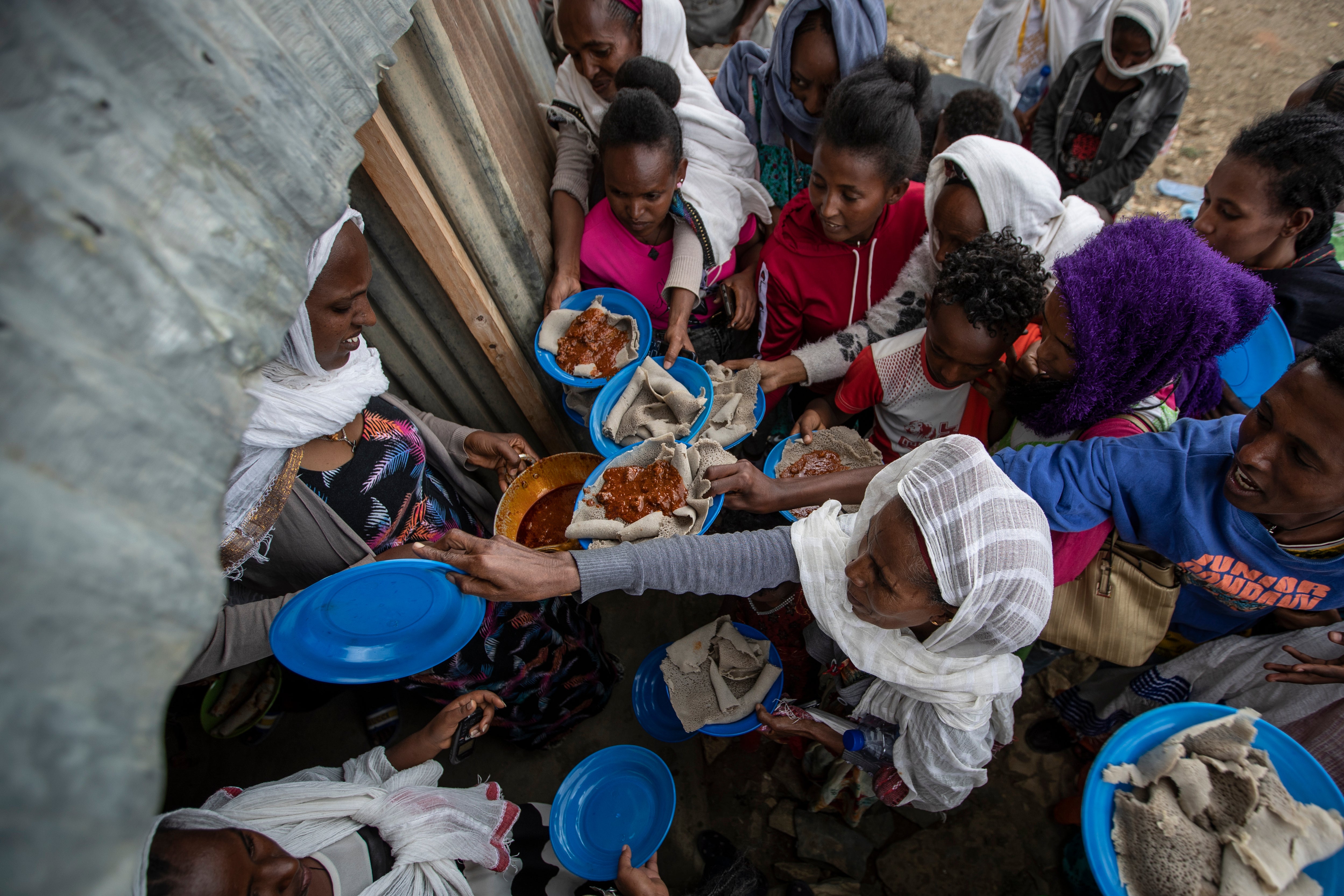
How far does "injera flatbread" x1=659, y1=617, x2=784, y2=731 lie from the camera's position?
2.46 meters

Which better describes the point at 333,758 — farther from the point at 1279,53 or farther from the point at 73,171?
the point at 1279,53

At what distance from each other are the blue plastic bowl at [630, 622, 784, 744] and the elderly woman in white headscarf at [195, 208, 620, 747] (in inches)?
17.5

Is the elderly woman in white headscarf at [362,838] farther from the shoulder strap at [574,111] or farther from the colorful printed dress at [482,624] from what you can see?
the shoulder strap at [574,111]

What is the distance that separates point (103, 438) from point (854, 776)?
9.69 ft

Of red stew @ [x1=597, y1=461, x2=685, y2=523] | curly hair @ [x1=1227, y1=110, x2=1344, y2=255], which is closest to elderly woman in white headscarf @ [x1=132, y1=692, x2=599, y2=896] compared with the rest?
red stew @ [x1=597, y1=461, x2=685, y2=523]

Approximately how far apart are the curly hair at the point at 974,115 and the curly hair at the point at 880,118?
0.82 m

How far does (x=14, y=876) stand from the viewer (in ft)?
1.08

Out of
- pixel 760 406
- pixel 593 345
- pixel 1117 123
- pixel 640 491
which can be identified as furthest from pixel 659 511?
pixel 1117 123

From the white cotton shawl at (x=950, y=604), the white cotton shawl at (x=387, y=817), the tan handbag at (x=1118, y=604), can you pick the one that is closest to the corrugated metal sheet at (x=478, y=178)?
the white cotton shawl at (x=387, y=817)

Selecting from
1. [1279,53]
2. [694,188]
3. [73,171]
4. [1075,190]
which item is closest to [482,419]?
[694,188]

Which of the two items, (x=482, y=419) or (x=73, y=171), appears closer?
(x=73, y=171)

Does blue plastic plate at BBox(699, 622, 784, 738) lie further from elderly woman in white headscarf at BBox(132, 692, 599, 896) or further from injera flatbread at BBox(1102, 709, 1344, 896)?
injera flatbread at BBox(1102, 709, 1344, 896)

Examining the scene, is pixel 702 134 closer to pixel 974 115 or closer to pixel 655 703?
pixel 974 115

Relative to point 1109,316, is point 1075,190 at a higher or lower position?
lower
